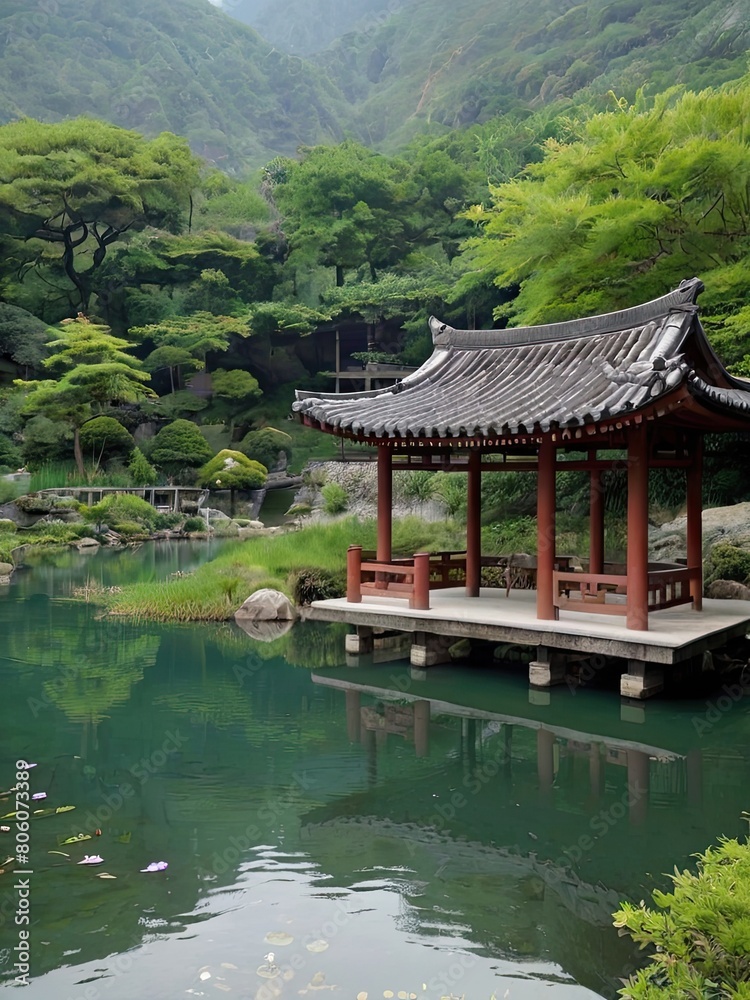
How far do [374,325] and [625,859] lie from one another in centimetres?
3116

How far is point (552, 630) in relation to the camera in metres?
8.88

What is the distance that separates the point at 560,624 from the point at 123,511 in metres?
18.8

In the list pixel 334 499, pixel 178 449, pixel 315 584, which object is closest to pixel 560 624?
pixel 315 584

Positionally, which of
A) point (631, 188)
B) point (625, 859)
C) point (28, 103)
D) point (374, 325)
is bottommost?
point (625, 859)

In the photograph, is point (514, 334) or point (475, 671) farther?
point (514, 334)

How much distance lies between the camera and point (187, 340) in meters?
33.8

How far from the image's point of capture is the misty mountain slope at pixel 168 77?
69188mm

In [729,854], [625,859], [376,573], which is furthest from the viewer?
[376,573]

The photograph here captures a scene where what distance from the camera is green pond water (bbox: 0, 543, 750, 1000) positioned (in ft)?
13.5

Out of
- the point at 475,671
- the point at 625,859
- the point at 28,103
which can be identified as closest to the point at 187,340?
the point at 475,671

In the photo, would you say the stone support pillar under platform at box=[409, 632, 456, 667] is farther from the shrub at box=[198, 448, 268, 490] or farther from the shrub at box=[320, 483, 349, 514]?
the shrub at box=[198, 448, 268, 490]

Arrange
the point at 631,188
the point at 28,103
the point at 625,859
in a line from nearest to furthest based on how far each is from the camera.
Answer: the point at 625,859
the point at 631,188
the point at 28,103

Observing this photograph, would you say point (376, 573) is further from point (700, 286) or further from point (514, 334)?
point (700, 286)

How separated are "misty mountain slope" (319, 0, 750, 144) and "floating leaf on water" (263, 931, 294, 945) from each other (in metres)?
41.4
